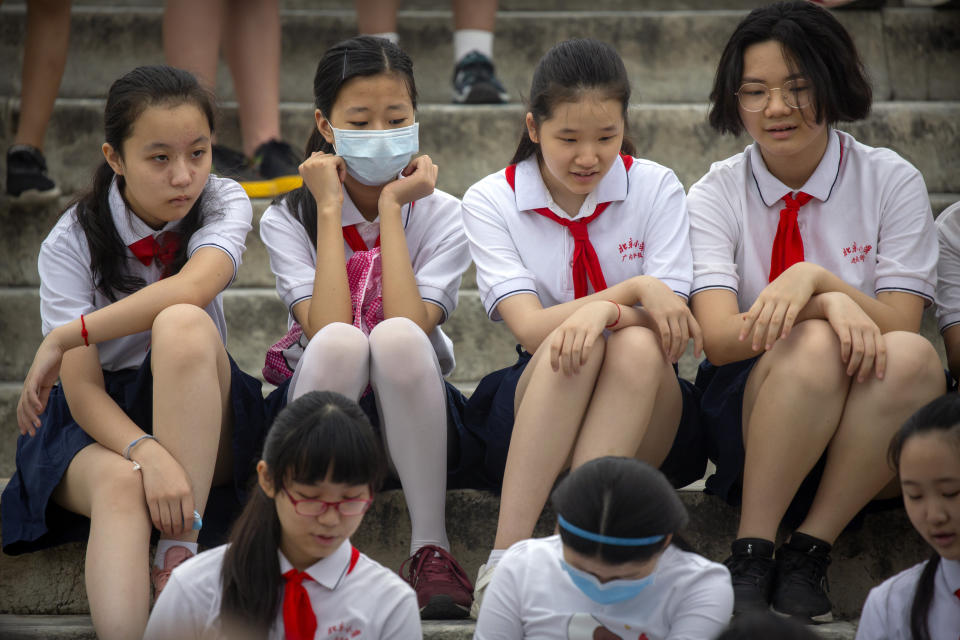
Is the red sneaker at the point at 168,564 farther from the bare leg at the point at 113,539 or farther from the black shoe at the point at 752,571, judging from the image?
the black shoe at the point at 752,571

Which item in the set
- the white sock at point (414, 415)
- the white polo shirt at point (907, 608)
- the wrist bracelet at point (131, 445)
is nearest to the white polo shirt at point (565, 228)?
the white sock at point (414, 415)

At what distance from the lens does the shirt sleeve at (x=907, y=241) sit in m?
2.11

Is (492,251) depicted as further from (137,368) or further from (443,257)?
(137,368)

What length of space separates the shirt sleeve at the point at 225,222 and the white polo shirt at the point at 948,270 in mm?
1375

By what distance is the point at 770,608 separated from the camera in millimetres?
1914

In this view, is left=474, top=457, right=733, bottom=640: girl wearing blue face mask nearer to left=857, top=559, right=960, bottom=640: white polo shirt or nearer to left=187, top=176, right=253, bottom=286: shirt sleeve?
left=857, top=559, right=960, bottom=640: white polo shirt

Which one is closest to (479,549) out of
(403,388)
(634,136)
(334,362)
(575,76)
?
(403,388)

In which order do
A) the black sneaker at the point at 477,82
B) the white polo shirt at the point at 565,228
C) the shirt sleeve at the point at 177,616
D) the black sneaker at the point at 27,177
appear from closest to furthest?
1. the shirt sleeve at the point at 177,616
2. the white polo shirt at the point at 565,228
3. the black sneaker at the point at 27,177
4. the black sneaker at the point at 477,82

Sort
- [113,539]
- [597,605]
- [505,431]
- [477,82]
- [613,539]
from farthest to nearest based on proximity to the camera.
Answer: [477,82]
[505,431]
[113,539]
[597,605]
[613,539]

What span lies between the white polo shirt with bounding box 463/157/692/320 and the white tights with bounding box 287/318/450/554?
0.25m

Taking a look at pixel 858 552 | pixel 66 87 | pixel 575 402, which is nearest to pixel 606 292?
pixel 575 402

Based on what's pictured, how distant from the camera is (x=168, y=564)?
1.90 m

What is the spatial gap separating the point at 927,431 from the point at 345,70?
1309mm

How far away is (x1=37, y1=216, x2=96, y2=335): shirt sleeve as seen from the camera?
2.12 metres
